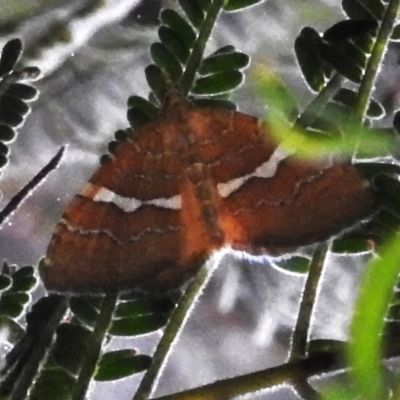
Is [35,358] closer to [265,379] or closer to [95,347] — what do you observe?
[95,347]

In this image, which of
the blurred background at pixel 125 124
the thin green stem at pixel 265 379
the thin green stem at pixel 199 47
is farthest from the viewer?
the blurred background at pixel 125 124

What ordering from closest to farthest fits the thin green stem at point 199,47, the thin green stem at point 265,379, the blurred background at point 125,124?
the thin green stem at point 265,379 < the thin green stem at point 199,47 < the blurred background at point 125,124

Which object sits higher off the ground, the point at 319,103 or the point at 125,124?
the point at 319,103

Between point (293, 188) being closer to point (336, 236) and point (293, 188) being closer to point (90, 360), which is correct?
point (336, 236)

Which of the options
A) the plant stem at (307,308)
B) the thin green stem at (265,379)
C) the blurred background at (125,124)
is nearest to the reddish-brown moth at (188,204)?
the plant stem at (307,308)

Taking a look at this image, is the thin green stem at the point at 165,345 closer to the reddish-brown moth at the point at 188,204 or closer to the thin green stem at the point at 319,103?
the reddish-brown moth at the point at 188,204

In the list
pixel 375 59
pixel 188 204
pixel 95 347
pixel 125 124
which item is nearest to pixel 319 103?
pixel 375 59
